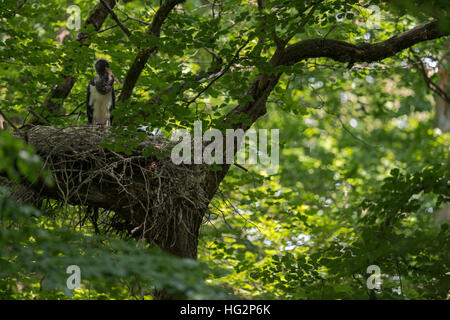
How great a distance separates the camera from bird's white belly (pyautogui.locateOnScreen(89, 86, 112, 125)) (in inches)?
234

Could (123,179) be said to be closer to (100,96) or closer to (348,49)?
(100,96)

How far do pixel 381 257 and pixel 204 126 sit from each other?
2022 mm

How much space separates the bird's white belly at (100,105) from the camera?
5.95 meters

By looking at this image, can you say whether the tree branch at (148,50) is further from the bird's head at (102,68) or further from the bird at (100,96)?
the bird's head at (102,68)

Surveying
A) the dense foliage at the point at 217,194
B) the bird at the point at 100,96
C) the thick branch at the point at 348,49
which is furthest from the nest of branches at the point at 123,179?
the bird at the point at 100,96

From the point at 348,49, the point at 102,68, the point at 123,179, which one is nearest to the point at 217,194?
the point at 123,179

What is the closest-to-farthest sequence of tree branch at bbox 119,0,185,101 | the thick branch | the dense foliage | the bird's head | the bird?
1. the dense foliage
2. the thick branch
3. tree branch at bbox 119,0,185,101
4. the bird
5. the bird's head

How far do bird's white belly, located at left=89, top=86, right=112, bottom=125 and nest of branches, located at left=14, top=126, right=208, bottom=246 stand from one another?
5.15 ft

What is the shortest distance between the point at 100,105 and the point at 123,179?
2098 millimetres

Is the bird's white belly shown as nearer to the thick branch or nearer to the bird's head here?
the bird's head

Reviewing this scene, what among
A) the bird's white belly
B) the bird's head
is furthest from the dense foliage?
the bird's white belly

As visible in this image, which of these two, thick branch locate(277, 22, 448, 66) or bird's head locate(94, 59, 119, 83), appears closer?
thick branch locate(277, 22, 448, 66)
